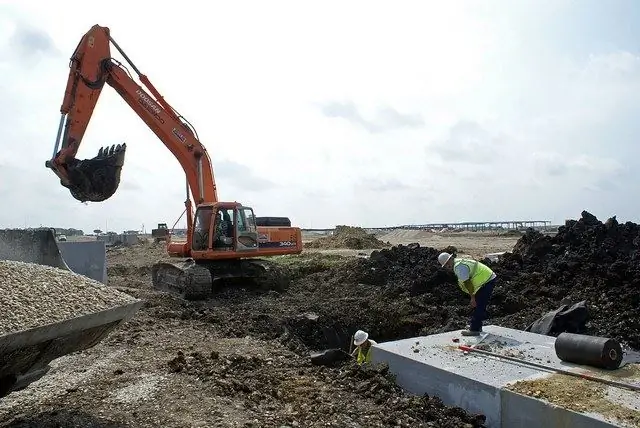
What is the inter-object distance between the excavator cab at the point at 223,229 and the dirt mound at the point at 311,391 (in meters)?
5.58

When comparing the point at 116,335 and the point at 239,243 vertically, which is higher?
the point at 239,243

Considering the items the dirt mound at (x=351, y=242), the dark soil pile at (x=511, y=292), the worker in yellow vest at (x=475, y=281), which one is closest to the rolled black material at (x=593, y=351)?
the worker in yellow vest at (x=475, y=281)

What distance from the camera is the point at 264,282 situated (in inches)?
490

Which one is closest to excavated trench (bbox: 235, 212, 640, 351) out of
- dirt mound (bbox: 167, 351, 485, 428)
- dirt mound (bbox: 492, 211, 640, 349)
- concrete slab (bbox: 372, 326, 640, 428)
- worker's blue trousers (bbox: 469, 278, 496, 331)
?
dirt mound (bbox: 492, 211, 640, 349)

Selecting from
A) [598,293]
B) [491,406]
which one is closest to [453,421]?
[491,406]

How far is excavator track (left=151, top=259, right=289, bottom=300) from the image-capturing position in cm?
1122

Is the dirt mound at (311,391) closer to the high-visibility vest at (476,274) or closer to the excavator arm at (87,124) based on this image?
the high-visibility vest at (476,274)

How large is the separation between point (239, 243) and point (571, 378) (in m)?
8.00

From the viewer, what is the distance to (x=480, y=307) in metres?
6.95

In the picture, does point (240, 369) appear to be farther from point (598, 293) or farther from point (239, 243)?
point (598, 293)

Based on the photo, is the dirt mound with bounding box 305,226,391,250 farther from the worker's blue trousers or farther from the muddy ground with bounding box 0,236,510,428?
the worker's blue trousers

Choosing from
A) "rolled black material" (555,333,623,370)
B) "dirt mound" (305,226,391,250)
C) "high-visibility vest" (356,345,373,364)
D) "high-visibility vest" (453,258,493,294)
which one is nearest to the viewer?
"rolled black material" (555,333,623,370)

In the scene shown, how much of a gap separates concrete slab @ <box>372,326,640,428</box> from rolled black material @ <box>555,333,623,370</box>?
8cm

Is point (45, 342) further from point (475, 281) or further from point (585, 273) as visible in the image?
point (585, 273)
